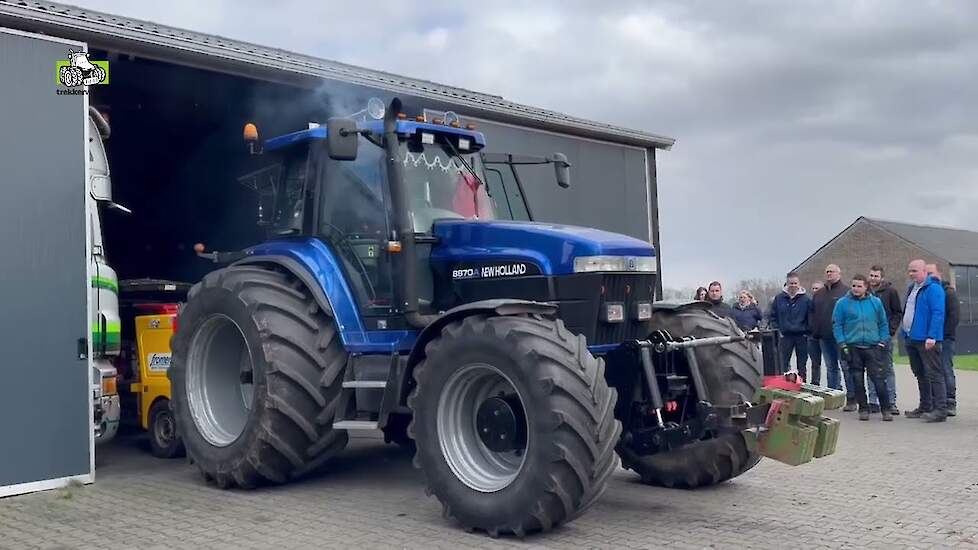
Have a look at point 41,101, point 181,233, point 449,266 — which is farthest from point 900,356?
point 41,101

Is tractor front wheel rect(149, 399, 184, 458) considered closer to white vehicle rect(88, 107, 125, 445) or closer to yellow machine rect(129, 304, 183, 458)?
yellow machine rect(129, 304, 183, 458)

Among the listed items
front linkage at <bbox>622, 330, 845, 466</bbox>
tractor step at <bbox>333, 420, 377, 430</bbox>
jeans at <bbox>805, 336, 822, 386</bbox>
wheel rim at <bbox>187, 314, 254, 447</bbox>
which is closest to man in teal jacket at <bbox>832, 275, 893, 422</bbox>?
jeans at <bbox>805, 336, 822, 386</bbox>

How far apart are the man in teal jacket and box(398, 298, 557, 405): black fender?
19.6ft

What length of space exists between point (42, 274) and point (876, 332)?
8.47 m

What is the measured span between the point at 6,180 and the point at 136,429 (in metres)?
4.15

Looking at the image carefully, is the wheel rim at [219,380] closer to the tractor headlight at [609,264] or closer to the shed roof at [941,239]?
the tractor headlight at [609,264]

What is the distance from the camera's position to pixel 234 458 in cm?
686

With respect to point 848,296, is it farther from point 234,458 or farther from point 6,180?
point 6,180

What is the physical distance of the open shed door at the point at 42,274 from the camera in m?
6.91

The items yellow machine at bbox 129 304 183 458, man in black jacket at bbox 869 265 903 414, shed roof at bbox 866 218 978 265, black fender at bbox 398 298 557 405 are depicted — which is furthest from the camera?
shed roof at bbox 866 218 978 265

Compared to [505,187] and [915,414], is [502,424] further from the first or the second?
[915,414]

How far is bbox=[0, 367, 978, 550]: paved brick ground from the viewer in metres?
5.42

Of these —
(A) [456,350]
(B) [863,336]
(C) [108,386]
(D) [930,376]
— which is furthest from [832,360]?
(C) [108,386]

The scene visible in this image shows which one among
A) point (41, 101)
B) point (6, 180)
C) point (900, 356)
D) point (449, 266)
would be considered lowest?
point (900, 356)
